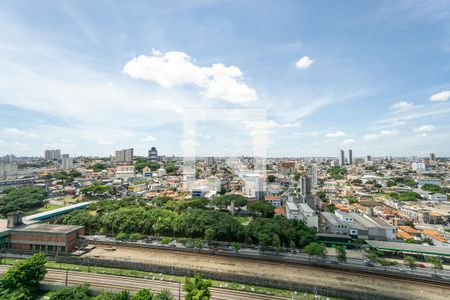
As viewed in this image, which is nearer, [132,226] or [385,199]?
[132,226]

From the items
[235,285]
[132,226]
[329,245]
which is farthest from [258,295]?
[132,226]

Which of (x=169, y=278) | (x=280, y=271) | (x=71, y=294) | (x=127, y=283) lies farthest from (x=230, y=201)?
(x=71, y=294)

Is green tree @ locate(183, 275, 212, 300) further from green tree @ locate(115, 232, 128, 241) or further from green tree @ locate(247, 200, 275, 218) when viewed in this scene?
green tree @ locate(247, 200, 275, 218)

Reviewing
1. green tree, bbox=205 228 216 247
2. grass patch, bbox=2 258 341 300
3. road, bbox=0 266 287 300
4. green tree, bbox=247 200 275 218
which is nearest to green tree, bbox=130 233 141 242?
grass patch, bbox=2 258 341 300

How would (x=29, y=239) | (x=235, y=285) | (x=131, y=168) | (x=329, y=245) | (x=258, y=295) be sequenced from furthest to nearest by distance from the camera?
1. (x=131, y=168)
2. (x=329, y=245)
3. (x=29, y=239)
4. (x=235, y=285)
5. (x=258, y=295)

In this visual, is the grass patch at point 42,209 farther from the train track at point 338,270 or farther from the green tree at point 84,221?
the train track at point 338,270

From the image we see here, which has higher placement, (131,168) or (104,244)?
(131,168)

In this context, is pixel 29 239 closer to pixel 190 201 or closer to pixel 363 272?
pixel 190 201
